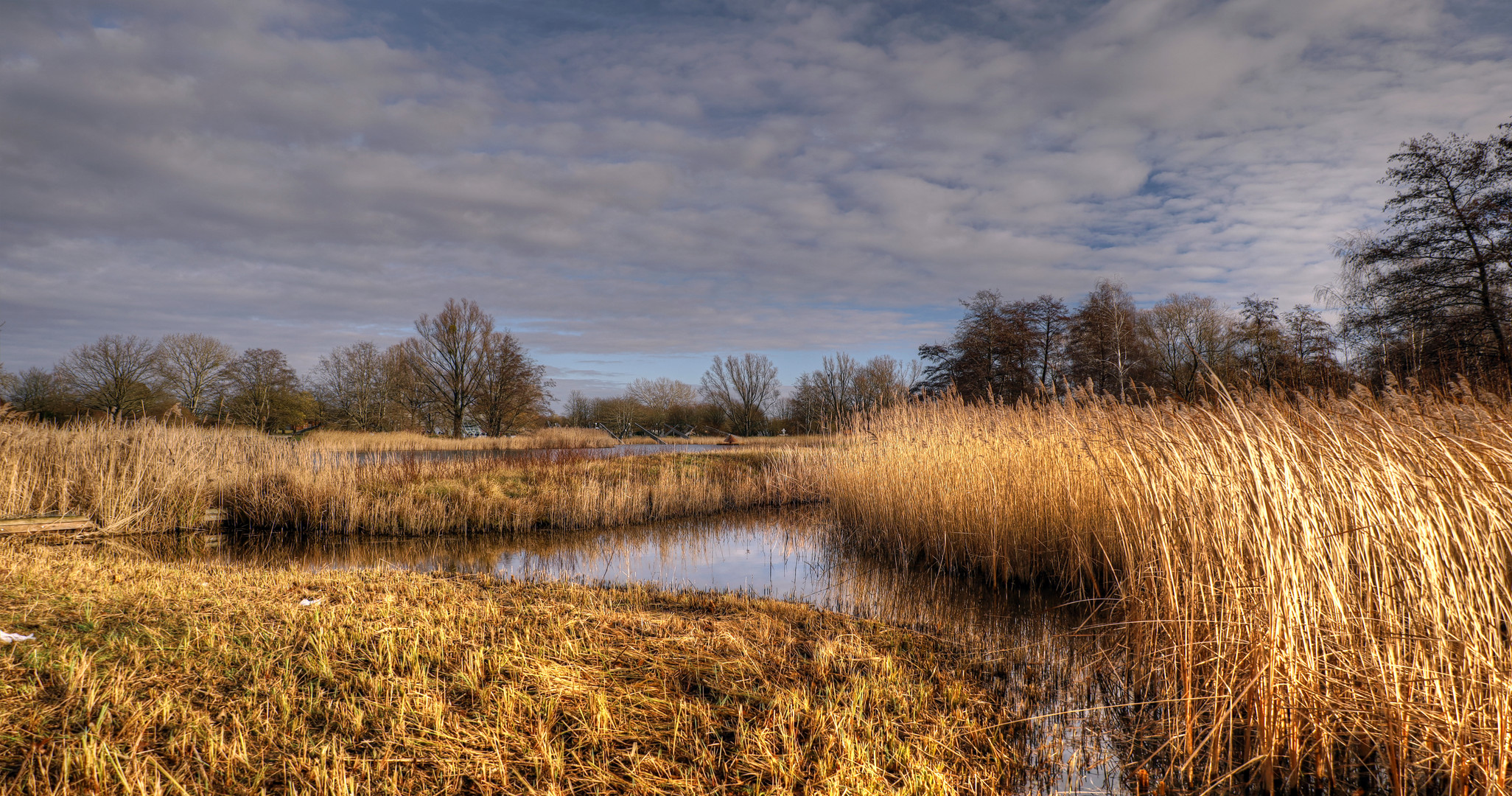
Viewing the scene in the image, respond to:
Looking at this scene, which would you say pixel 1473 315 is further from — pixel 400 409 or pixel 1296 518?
pixel 400 409

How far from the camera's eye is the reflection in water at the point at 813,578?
11.3 ft

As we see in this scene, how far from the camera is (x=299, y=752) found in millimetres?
2262

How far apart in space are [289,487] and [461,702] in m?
10.7

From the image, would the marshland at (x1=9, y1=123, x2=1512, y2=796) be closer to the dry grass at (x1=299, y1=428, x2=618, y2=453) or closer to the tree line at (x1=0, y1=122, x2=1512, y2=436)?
the tree line at (x1=0, y1=122, x2=1512, y2=436)

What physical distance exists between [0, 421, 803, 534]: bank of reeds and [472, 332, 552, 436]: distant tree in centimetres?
1809

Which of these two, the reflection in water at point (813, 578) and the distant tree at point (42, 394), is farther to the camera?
the distant tree at point (42, 394)

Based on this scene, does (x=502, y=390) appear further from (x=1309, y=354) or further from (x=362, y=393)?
(x=1309, y=354)

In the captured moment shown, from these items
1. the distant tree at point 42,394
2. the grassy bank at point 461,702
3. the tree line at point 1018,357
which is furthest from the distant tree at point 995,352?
the distant tree at point 42,394

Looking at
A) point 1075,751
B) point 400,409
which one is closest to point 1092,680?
point 1075,751

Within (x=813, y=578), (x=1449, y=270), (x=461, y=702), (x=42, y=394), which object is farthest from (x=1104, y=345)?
(x=42, y=394)

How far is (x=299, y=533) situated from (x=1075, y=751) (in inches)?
476

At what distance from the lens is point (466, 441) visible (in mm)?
28594

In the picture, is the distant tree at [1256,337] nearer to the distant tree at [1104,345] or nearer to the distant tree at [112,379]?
the distant tree at [1104,345]

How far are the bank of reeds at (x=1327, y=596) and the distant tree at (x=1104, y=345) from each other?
25771mm
